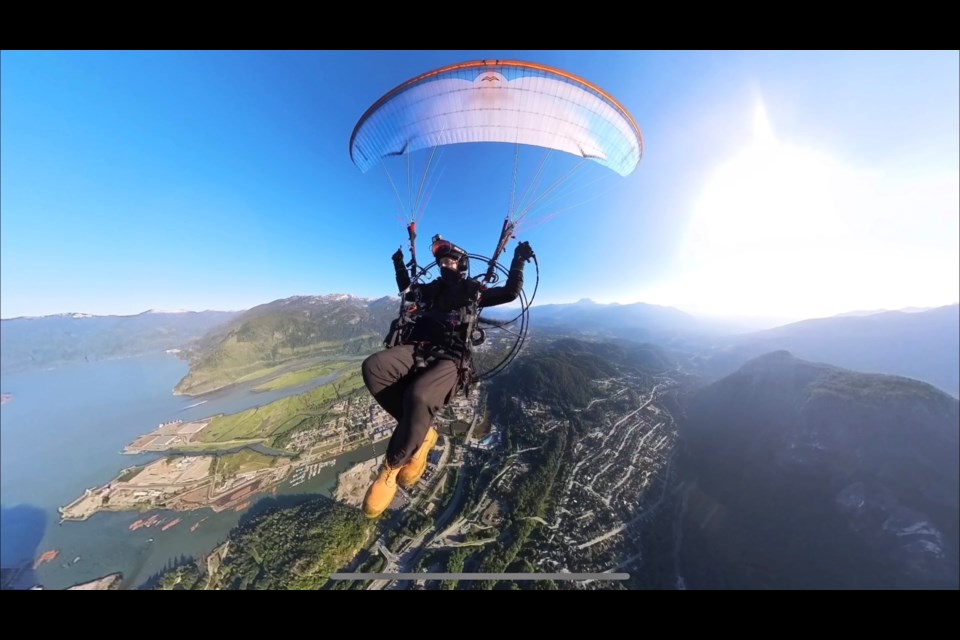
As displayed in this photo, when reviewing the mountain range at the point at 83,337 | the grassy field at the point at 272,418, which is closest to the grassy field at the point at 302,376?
the grassy field at the point at 272,418

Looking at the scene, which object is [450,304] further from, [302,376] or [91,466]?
[302,376]

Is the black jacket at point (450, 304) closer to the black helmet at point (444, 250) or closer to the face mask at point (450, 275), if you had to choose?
the face mask at point (450, 275)

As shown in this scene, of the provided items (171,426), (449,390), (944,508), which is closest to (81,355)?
(171,426)

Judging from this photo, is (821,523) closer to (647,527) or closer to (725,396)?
(647,527)

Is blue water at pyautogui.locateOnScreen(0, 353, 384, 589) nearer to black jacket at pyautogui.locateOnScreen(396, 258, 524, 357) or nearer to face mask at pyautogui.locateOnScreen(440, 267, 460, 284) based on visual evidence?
black jacket at pyautogui.locateOnScreen(396, 258, 524, 357)

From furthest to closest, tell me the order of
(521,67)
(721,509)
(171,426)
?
1. (171,426)
2. (721,509)
3. (521,67)

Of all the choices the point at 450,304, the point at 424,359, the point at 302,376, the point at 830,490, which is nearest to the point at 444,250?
the point at 450,304

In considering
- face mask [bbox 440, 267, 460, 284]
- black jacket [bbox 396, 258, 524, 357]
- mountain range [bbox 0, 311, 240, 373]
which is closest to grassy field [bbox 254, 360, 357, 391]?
black jacket [bbox 396, 258, 524, 357]
